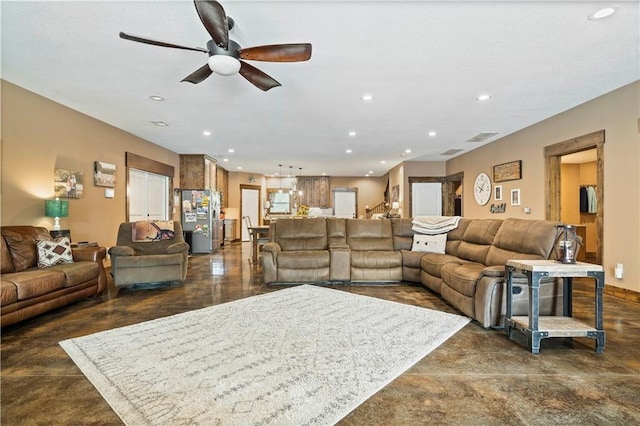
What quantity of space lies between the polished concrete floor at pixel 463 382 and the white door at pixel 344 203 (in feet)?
32.9

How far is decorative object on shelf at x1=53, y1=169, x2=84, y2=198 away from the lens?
4.54 m

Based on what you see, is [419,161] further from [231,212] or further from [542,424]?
[542,424]

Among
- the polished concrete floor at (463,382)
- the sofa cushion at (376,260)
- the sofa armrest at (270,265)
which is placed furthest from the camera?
the sofa cushion at (376,260)

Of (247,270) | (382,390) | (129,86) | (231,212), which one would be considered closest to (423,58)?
(382,390)

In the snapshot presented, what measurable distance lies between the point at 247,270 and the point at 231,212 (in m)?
5.98

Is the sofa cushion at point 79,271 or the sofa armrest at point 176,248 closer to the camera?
the sofa cushion at point 79,271

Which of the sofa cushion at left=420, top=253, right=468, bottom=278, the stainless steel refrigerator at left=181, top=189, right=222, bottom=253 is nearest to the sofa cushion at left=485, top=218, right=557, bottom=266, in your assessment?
the sofa cushion at left=420, top=253, right=468, bottom=278

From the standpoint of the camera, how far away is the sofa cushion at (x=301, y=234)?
5307 mm

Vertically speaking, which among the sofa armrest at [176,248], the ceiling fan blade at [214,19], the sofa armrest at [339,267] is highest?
the ceiling fan blade at [214,19]

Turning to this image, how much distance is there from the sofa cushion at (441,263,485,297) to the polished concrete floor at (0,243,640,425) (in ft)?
1.17

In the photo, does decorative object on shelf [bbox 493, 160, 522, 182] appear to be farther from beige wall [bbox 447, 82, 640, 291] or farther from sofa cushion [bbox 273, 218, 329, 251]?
sofa cushion [bbox 273, 218, 329, 251]

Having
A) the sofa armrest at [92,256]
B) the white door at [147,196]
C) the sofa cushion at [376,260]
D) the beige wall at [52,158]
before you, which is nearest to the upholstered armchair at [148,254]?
the sofa armrest at [92,256]

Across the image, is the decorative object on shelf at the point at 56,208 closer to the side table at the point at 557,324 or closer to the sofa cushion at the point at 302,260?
the sofa cushion at the point at 302,260

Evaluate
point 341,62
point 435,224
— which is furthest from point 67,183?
point 435,224
